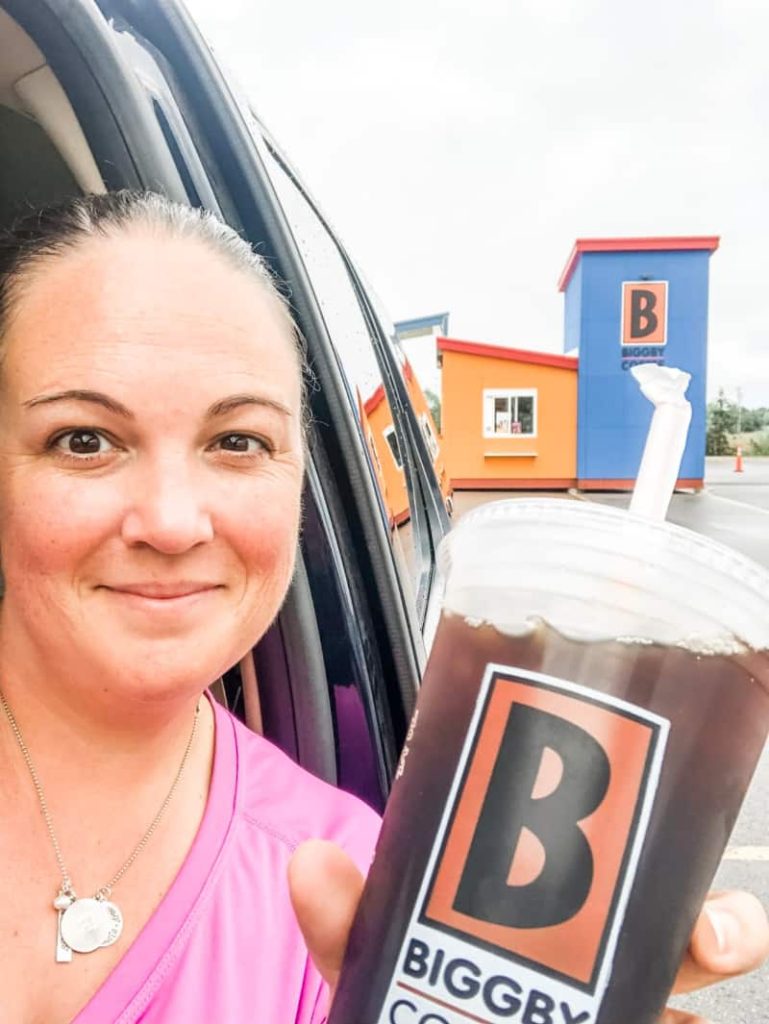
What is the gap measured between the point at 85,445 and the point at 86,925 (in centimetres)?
61

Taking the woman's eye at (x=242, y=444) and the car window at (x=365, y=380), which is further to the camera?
the car window at (x=365, y=380)

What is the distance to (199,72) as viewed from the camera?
1556 millimetres

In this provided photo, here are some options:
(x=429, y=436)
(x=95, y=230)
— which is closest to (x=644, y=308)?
(x=429, y=436)

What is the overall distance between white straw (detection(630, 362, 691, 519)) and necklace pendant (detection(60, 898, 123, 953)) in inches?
34.0

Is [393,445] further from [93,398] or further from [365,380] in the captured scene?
[93,398]

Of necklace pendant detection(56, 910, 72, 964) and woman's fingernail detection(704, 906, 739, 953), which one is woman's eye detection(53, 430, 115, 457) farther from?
woman's fingernail detection(704, 906, 739, 953)

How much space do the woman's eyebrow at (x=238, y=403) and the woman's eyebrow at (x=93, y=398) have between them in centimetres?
11

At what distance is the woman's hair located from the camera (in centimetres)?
124

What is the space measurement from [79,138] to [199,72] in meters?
0.24

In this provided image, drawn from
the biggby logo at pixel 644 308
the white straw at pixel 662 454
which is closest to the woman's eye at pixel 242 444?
the white straw at pixel 662 454

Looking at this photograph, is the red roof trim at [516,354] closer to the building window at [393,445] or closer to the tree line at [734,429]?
the building window at [393,445]

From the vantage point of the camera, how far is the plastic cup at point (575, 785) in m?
0.74

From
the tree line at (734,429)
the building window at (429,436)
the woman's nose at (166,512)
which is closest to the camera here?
the woman's nose at (166,512)

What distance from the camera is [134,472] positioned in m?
1.11
